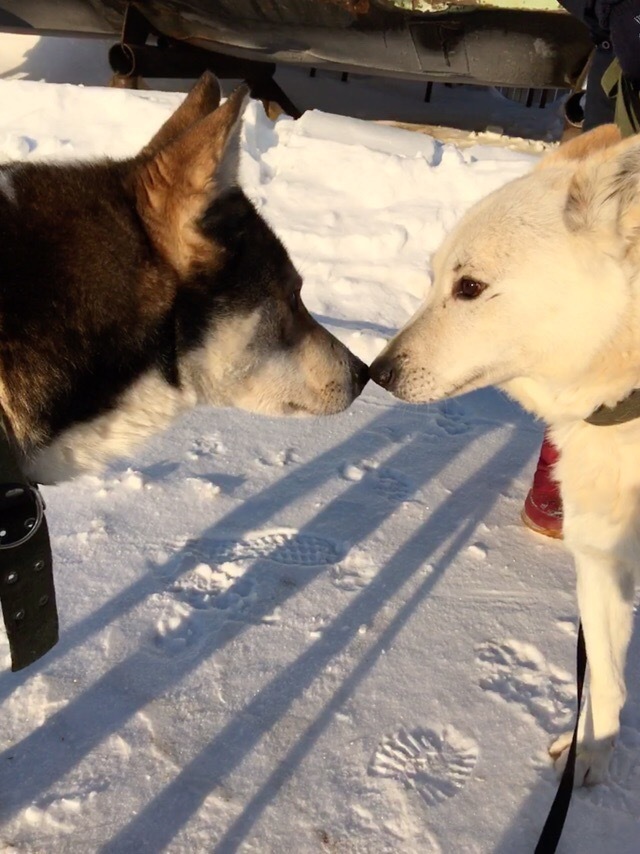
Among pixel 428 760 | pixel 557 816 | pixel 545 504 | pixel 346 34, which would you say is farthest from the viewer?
pixel 346 34

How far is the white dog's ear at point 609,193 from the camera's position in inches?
65.0

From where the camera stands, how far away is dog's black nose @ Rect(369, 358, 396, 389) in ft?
6.63

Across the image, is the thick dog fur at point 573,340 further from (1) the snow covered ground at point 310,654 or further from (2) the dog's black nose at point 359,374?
(1) the snow covered ground at point 310,654

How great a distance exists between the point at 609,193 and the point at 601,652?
1.13m

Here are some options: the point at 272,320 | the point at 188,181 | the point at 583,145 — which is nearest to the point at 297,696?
the point at 272,320

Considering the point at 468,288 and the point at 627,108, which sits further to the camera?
the point at 627,108

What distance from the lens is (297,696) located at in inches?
86.4

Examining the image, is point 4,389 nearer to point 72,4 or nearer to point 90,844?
point 90,844

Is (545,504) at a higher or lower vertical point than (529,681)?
higher

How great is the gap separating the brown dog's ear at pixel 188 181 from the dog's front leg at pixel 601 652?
4.03ft

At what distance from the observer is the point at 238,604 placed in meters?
2.48

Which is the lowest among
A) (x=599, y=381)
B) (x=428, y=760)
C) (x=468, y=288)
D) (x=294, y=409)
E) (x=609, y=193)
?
(x=428, y=760)

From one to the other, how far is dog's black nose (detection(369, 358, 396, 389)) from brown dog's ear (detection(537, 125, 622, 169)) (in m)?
0.67

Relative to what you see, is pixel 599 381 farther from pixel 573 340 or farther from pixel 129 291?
pixel 129 291
